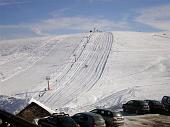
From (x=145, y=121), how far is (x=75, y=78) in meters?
21.5

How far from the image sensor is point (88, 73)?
50.0 metres

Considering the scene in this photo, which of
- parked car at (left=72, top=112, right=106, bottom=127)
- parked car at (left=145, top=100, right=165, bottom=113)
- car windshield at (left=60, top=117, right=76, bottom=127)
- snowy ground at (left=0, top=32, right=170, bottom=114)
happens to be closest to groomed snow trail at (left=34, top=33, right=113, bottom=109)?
snowy ground at (left=0, top=32, right=170, bottom=114)

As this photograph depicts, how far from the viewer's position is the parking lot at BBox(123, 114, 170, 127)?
25413 millimetres

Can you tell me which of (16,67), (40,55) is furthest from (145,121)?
(40,55)

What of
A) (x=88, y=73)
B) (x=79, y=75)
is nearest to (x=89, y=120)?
(x=79, y=75)

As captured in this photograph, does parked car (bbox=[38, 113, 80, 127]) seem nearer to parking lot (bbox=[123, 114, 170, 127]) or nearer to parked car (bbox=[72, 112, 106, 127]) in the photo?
parked car (bbox=[72, 112, 106, 127])

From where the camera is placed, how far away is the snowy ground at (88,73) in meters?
39.9

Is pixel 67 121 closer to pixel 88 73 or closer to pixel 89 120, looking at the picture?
pixel 89 120

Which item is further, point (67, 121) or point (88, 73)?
point (88, 73)

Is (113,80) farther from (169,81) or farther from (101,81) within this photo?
(169,81)

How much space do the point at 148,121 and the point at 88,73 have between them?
2358cm

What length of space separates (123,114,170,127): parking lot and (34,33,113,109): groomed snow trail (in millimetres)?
10355

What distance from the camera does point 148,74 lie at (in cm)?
5138

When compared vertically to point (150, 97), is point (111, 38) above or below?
above
